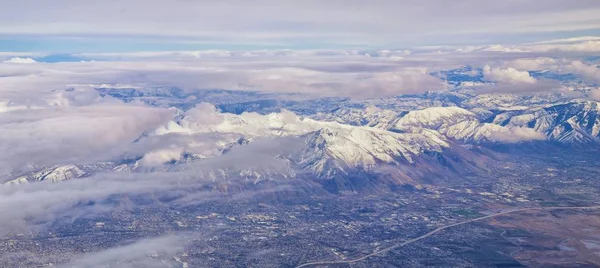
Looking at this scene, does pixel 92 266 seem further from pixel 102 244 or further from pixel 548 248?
pixel 548 248

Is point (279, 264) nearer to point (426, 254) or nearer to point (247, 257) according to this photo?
point (247, 257)

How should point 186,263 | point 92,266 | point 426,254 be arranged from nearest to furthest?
point 92,266, point 186,263, point 426,254

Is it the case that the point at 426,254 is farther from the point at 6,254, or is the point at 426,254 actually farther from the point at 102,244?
the point at 6,254

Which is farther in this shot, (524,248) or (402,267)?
(524,248)

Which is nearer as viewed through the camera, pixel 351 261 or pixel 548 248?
pixel 351 261

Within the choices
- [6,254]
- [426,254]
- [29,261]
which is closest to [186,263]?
[29,261]

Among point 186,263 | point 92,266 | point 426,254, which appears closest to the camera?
point 92,266

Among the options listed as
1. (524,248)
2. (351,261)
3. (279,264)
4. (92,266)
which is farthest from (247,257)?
(524,248)
